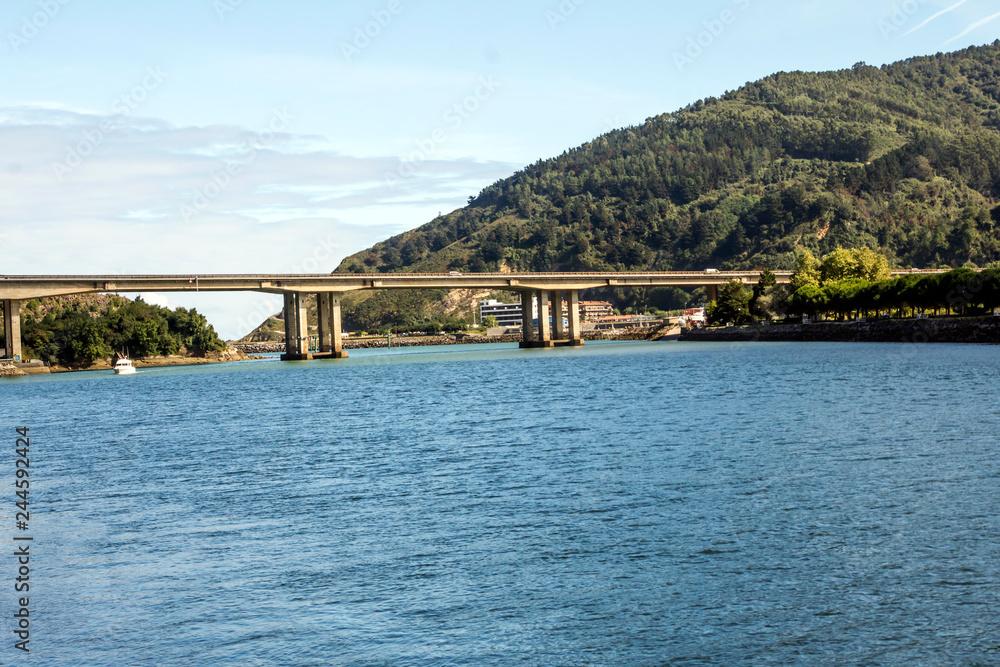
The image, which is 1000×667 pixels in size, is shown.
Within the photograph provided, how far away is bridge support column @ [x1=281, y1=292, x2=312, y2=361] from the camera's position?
508 ft

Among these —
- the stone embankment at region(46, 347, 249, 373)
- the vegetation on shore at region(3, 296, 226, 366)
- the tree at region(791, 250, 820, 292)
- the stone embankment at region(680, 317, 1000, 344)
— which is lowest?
the stone embankment at region(46, 347, 249, 373)

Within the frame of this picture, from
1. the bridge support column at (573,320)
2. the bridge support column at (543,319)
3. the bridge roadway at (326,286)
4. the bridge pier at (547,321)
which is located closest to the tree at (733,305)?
the bridge roadway at (326,286)

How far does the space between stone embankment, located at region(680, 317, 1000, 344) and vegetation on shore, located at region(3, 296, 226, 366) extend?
10096cm

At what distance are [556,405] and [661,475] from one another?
2654 centimetres

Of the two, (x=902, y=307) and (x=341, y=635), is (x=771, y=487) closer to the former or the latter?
(x=341, y=635)

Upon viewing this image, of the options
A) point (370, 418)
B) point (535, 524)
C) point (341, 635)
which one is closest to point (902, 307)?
point (370, 418)

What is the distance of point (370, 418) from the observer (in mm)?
52719

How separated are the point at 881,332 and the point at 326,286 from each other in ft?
265

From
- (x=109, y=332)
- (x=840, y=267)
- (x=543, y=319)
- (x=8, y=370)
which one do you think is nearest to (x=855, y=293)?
(x=840, y=267)

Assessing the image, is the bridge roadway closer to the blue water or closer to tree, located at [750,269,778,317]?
tree, located at [750,269,778,317]

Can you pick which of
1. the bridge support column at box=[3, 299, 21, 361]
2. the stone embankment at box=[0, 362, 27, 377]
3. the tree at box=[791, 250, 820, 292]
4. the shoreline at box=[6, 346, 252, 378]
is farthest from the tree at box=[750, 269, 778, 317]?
the stone embankment at box=[0, 362, 27, 377]

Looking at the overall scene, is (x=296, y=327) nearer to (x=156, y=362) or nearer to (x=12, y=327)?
(x=156, y=362)

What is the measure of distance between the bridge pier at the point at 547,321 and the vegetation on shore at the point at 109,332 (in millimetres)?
65487

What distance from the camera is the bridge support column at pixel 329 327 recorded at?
156 m
